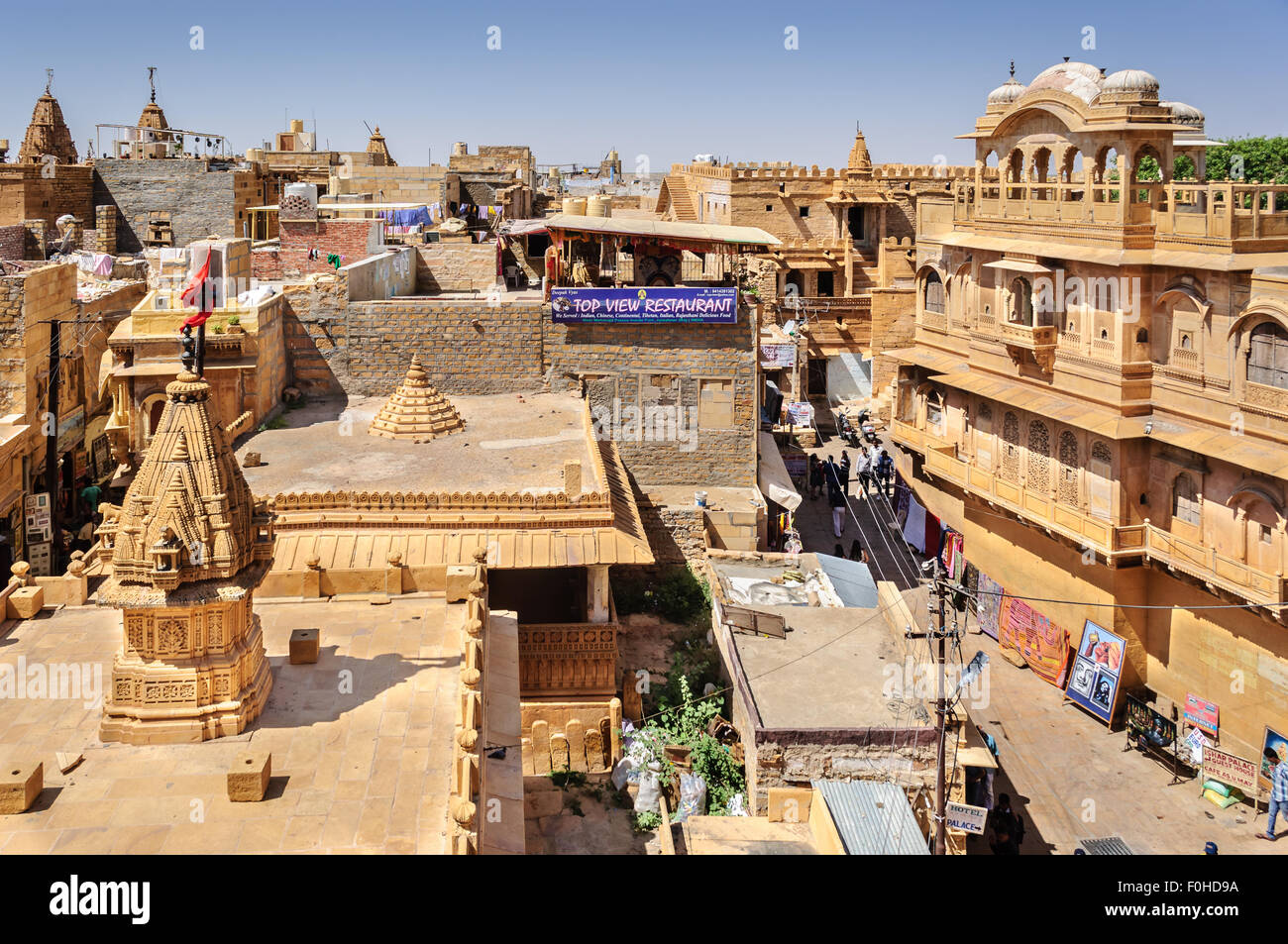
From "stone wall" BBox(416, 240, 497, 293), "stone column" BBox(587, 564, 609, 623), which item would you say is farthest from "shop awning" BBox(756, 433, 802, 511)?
"stone wall" BBox(416, 240, 497, 293)

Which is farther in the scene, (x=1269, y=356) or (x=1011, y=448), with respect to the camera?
(x=1011, y=448)

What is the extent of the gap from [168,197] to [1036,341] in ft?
114

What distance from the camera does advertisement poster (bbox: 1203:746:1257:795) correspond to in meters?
19.5

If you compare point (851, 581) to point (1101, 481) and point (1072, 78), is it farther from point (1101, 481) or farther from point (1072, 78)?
point (1072, 78)

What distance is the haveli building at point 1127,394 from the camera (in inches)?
811

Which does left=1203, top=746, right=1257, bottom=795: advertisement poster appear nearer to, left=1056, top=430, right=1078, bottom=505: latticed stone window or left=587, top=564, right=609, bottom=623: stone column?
left=1056, top=430, right=1078, bottom=505: latticed stone window

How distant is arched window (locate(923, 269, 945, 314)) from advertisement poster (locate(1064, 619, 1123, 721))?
9769mm

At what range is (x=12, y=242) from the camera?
3609cm

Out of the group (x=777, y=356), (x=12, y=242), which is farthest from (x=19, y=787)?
(x=777, y=356)

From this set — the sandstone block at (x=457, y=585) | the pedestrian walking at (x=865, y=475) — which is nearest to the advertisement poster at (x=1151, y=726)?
the sandstone block at (x=457, y=585)

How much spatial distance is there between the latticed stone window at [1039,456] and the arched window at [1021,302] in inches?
89.8

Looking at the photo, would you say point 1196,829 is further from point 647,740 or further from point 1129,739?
point 647,740

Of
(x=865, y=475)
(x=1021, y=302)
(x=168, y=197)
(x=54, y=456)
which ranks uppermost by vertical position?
(x=168, y=197)
